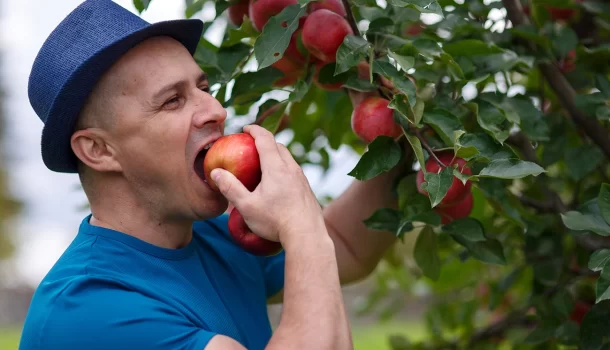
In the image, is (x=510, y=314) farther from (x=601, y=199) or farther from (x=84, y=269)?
(x=84, y=269)

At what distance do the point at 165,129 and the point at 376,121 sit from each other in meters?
0.40

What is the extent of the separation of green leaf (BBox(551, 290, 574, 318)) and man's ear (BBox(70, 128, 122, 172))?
102cm

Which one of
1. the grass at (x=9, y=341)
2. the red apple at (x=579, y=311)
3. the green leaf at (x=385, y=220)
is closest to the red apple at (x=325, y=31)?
the green leaf at (x=385, y=220)

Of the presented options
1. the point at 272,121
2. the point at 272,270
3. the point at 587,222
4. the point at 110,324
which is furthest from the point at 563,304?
the point at 110,324

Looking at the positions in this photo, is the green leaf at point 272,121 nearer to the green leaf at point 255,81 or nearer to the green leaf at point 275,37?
the green leaf at point 255,81

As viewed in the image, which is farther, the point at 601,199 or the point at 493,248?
the point at 493,248

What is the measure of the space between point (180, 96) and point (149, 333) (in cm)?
48

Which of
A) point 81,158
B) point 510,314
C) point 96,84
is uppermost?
point 96,84

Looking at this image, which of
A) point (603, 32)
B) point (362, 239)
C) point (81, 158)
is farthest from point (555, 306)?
point (81, 158)

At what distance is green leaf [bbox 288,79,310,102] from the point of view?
144cm

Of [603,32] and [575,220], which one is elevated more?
[575,220]

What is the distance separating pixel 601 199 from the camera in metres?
1.35

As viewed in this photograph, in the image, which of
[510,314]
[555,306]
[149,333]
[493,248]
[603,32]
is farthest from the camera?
[510,314]

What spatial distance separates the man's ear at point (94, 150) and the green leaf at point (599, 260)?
871 mm
